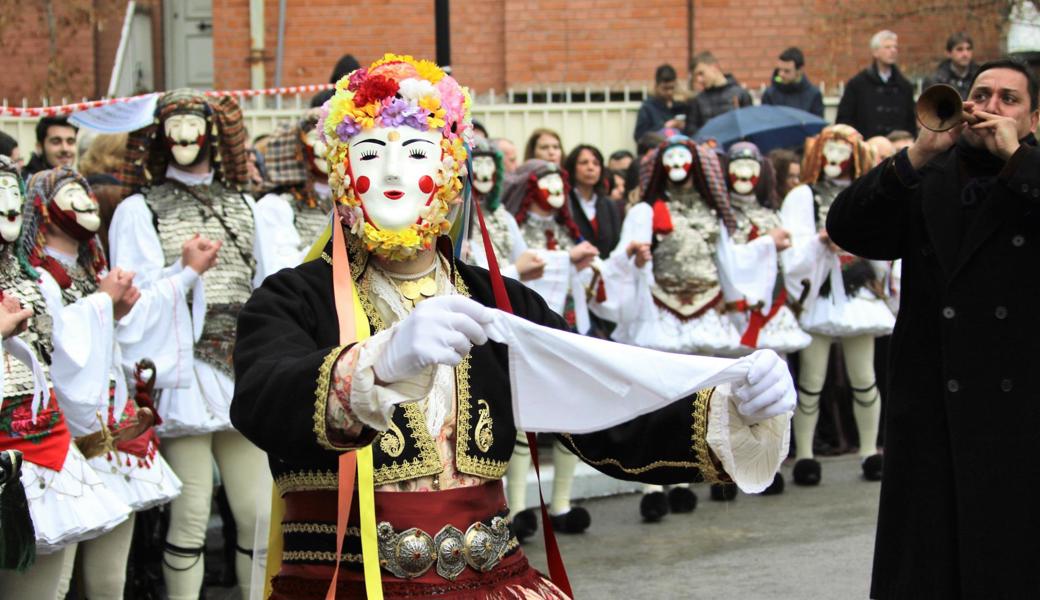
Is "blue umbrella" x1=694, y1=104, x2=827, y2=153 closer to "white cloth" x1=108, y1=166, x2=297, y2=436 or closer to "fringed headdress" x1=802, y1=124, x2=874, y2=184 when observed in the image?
"fringed headdress" x1=802, y1=124, x2=874, y2=184

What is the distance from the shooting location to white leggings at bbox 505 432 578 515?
9344 mm

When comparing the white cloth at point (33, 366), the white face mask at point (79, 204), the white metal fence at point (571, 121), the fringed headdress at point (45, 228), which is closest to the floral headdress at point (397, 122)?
the white cloth at point (33, 366)

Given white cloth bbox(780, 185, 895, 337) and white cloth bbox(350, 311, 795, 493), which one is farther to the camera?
white cloth bbox(780, 185, 895, 337)

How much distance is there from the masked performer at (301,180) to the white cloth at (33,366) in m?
2.25

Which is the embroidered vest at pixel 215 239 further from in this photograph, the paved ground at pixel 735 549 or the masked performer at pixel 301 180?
the paved ground at pixel 735 549

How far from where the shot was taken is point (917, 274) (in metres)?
4.99

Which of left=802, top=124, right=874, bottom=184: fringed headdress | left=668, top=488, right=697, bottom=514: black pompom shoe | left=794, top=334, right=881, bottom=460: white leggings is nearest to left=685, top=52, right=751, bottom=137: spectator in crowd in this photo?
left=802, top=124, right=874, bottom=184: fringed headdress

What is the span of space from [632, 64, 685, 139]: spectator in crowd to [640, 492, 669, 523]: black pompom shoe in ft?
16.7

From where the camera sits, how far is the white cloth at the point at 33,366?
5812mm

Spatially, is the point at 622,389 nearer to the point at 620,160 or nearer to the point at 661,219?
the point at 661,219

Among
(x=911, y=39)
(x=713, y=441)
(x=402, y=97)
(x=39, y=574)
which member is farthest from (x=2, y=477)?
(x=911, y=39)

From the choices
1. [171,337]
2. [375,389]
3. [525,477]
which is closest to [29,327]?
[171,337]

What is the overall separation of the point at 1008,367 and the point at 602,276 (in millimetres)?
5222

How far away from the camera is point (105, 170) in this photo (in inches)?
383
